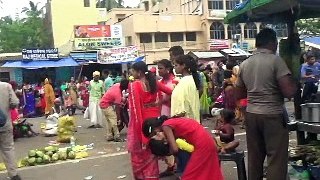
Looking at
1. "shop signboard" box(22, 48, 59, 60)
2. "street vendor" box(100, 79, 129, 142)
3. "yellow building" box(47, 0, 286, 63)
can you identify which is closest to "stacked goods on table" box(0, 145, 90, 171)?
"street vendor" box(100, 79, 129, 142)

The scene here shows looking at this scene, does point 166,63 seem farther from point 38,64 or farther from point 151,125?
point 38,64

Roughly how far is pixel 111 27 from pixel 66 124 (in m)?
20.7

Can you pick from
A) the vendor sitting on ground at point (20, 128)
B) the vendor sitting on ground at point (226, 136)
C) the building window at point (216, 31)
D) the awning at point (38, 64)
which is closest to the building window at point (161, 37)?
the building window at point (216, 31)

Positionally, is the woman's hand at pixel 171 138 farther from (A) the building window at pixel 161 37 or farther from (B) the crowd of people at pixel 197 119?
(A) the building window at pixel 161 37

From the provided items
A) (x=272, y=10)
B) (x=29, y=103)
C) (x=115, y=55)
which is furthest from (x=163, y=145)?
(x=115, y=55)

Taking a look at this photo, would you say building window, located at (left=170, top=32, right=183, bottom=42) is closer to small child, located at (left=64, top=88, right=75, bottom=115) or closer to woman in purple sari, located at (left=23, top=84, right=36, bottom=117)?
woman in purple sari, located at (left=23, top=84, right=36, bottom=117)

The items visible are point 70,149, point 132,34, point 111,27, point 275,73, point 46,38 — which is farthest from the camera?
point 46,38

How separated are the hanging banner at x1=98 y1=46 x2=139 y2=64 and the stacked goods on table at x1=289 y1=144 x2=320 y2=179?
23120mm

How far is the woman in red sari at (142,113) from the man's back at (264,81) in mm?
1725

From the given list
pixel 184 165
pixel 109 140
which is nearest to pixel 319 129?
pixel 184 165

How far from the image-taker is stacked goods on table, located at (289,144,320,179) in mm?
4844

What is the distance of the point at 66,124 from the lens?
423 inches

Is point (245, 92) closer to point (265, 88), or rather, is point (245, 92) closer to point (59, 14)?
point (265, 88)

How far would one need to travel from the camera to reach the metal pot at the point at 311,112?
4.70m
